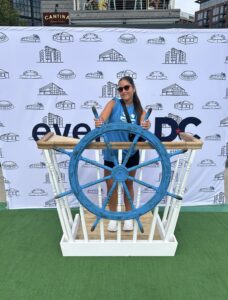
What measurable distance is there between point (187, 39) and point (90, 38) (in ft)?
3.20

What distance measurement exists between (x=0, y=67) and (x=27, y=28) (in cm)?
47

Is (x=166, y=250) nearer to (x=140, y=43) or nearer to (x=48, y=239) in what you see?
(x=48, y=239)

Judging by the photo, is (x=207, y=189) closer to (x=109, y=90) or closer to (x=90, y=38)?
(x=109, y=90)

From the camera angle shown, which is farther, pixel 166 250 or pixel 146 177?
pixel 146 177

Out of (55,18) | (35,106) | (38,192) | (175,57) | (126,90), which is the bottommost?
(38,192)

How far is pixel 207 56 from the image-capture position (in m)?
2.95

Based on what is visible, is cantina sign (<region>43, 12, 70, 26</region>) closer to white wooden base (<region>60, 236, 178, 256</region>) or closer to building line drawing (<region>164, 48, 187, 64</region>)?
building line drawing (<region>164, 48, 187, 64</region>)

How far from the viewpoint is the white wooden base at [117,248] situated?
2307 millimetres

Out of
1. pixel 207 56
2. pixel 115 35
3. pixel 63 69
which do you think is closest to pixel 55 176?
pixel 63 69

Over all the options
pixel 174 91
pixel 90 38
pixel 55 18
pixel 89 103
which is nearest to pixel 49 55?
pixel 90 38

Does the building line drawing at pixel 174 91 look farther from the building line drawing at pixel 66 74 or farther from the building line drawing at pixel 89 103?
the building line drawing at pixel 66 74

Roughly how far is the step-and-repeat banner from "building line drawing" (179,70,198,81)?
10 mm

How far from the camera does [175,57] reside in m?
2.94

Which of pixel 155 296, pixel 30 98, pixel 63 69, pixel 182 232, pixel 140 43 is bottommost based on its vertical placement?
pixel 182 232
